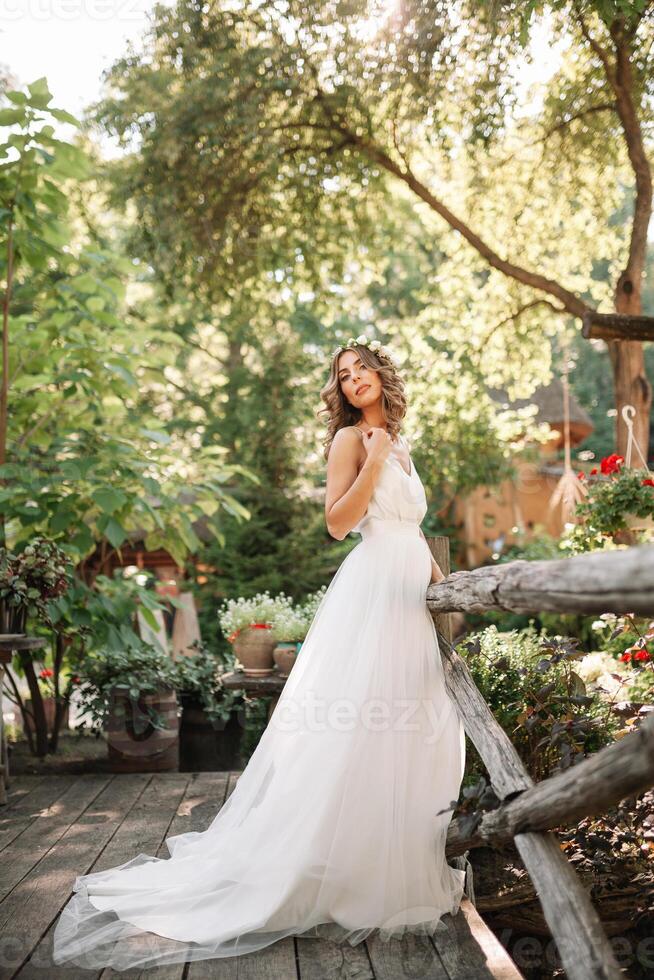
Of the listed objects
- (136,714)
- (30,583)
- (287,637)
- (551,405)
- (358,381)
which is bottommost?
(136,714)

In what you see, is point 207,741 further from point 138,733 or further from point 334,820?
point 334,820

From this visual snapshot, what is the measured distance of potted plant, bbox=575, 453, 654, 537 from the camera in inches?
223

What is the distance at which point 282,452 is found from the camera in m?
11.4

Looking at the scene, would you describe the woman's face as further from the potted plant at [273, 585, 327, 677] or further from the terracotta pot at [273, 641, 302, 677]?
the terracotta pot at [273, 641, 302, 677]

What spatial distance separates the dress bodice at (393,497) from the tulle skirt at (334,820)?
0.04 m

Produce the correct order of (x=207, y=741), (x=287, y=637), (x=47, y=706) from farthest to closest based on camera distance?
1. (x=47, y=706)
2. (x=207, y=741)
3. (x=287, y=637)

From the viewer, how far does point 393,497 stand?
12.0ft

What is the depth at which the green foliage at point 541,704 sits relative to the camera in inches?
157

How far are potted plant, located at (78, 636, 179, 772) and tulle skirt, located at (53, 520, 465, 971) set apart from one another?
7.18 ft

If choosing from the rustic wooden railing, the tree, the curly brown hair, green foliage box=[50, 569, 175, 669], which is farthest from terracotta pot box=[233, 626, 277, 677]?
the tree

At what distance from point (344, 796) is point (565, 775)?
0.96m

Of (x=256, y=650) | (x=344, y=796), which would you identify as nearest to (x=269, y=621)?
(x=256, y=650)

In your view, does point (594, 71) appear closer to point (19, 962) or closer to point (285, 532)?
point (285, 532)

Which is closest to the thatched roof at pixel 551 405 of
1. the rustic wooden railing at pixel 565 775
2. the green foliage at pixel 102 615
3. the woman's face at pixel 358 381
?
the green foliage at pixel 102 615
